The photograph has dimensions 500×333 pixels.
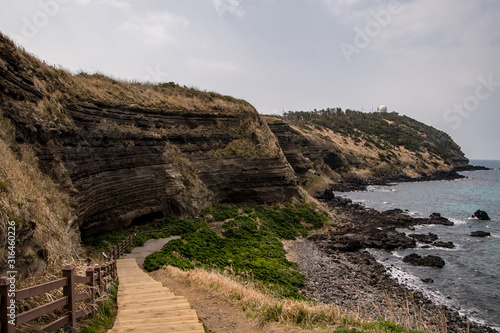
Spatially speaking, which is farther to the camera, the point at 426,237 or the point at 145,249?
the point at 426,237

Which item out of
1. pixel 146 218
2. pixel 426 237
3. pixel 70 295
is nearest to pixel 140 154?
pixel 146 218

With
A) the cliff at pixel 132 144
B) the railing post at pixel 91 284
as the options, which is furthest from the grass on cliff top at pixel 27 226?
the railing post at pixel 91 284

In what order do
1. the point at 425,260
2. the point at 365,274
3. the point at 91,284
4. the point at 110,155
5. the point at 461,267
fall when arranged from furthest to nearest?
1. the point at 425,260
2. the point at 461,267
3. the point at 110,155
4. the point at 365,274
5. the point at 91,284

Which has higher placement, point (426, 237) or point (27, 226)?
point (27, 226)

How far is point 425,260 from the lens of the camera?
2464 cm

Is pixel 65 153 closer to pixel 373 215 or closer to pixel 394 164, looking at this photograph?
pixel 373 215

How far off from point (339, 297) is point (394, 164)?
95590 millimetres

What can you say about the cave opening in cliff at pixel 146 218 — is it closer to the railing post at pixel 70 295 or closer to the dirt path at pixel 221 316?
the dirt path at pixel 221 316

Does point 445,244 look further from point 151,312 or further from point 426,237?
point 151,312

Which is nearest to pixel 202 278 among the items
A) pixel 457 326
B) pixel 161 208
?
pixel 457 326

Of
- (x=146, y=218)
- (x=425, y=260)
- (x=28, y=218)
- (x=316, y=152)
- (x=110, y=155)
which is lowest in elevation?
(x=425, y=260)

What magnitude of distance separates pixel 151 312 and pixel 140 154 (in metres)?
20.1

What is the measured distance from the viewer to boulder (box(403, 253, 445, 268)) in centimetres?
2409

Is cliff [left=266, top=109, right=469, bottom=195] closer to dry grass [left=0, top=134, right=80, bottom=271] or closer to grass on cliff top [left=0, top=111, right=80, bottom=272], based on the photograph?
dry grass [left=0, top=134, right=80, bottom=271]
